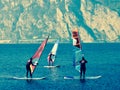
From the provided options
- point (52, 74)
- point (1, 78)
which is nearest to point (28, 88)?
point (1, 78)

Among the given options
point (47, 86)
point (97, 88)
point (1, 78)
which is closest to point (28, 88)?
point (47, 86)

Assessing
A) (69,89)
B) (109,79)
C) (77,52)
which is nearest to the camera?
(69,89)

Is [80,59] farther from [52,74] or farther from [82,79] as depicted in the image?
[52,74]

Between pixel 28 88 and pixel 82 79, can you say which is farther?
pixel 82 79

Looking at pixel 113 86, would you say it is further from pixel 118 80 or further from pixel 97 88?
pixel 118 80

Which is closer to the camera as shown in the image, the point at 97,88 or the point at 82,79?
the point at 97,88

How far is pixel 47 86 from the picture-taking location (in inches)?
4085

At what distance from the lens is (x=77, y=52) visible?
110 m

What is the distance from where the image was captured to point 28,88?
101250 mm

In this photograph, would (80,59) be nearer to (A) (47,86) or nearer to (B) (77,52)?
(B) (77,52)

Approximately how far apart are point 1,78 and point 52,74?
46.9ft

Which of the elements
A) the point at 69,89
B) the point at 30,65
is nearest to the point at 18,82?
the point at 30,65

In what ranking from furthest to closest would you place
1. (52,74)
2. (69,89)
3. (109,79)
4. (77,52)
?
(52,74)
(109,79)
(77,52)
(69,89)

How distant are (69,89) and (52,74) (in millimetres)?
30600
